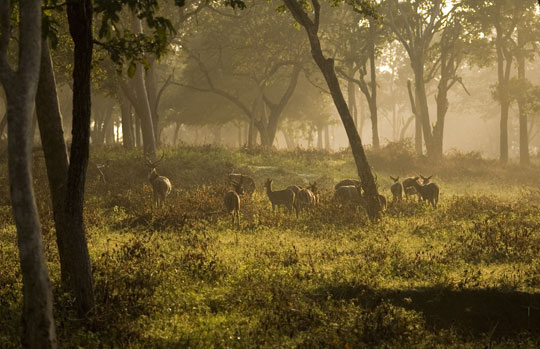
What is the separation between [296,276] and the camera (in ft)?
33.9

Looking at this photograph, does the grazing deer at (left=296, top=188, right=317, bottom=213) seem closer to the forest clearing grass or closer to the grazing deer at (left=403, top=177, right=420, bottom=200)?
the forest clearing grass

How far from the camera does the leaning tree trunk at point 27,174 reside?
581 cm

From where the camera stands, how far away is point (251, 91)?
46.5 m

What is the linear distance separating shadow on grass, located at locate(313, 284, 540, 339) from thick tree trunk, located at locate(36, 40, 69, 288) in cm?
435

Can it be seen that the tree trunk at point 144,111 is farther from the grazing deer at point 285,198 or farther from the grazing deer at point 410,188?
the grazing deer at point 410,188

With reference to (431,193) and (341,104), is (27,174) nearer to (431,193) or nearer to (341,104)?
(341,104)

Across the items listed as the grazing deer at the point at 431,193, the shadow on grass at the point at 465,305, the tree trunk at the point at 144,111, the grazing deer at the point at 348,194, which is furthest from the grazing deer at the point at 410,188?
the shadow on grass at the point at 465,305

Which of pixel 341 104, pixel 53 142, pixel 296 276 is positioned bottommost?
pixel 296 276

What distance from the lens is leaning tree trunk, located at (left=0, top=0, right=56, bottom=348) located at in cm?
581

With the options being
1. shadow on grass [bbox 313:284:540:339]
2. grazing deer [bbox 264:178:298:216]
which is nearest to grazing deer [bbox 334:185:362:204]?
grazing deer [bbox 264:178:298:216]

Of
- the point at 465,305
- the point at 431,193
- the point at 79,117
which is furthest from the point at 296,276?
the point at 431,193

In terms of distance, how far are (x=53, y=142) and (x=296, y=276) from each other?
4.84 meters

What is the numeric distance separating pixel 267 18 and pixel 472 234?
28351 mm

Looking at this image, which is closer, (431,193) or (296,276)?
(296,276)
